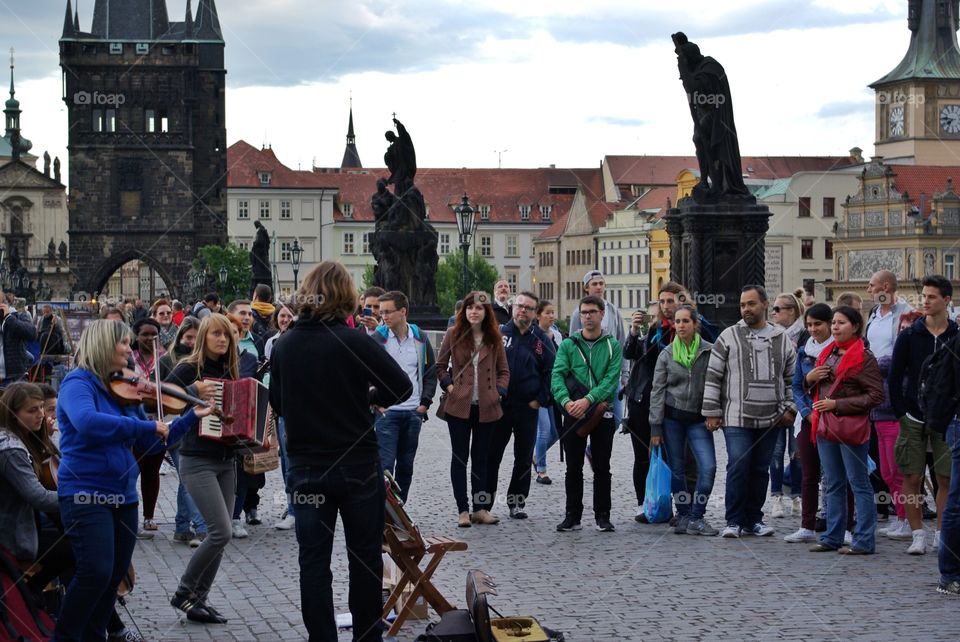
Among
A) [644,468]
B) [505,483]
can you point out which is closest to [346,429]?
[644,468]

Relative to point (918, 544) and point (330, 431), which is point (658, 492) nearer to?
point (918, 544)

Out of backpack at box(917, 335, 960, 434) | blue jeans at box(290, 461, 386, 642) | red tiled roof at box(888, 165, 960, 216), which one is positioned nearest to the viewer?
blue jeans at box(290, 461, 386, 642)

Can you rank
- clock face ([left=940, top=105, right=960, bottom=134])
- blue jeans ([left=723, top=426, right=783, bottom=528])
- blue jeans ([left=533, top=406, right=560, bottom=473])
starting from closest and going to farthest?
1. blue jeans ([left=723, top=426, right=783, bottom=528])
2. blue jeans ([left=533, top=406, right=560, bottom=473])
3. clock face ([left=940, top=105, right=960, bottom=134])

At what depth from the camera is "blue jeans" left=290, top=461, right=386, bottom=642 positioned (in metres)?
Result: 6.55

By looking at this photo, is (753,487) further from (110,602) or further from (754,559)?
(110,602)

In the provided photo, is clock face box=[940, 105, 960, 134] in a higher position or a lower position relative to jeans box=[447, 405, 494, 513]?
higher

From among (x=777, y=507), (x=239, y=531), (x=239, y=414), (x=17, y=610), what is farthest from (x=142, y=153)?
(x=17, y=610)

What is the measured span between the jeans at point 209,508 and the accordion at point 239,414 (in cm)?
35

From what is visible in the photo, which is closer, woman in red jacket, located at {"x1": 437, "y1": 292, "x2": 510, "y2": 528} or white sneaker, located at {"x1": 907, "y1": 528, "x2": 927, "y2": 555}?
white sneaker, located at {"x1": 907, "y1": 528, "x2": 927, "y2": 555}

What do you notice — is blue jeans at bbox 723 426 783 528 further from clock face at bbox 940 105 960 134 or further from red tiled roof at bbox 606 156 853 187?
clock face at bbox 940 105 960 134

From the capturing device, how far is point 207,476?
8250 millimetres

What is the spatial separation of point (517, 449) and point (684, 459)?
135 cm

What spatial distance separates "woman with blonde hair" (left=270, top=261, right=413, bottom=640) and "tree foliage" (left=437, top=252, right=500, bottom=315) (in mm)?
96036

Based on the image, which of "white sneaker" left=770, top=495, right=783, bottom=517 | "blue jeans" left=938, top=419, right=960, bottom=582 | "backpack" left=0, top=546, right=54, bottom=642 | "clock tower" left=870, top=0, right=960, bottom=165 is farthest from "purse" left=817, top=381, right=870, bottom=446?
"clock tower" left=870, top=0, right=960, bottom=165
